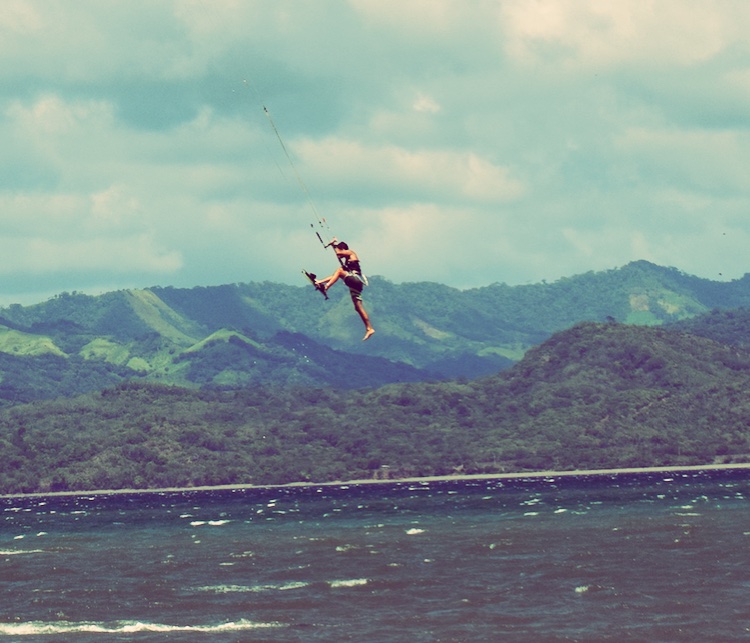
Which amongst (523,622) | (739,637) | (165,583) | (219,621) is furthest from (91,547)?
(739,637)

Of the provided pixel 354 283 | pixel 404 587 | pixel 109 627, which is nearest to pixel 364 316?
pixel 354 283

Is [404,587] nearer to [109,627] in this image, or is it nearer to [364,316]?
[109,627]

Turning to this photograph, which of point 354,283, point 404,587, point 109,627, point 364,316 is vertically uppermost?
point 354,283

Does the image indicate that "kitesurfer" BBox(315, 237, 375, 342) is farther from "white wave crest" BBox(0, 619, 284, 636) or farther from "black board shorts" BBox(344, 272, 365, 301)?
"white wave crest" BBox(0, 619, 284, 636)

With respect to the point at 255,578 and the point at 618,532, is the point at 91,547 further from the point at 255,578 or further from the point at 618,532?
the point at 618,532

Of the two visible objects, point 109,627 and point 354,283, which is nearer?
point 354,283

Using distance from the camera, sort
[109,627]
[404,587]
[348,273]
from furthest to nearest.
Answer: [404,587]
[109,627]
[348,273]

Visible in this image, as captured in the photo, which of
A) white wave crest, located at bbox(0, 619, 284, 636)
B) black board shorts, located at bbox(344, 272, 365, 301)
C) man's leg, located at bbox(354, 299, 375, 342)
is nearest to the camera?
man's leg, located at bbox(354, 299, 375, 342)

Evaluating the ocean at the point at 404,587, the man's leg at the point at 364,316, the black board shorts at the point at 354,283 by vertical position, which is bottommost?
the ocean at the point at 404,587

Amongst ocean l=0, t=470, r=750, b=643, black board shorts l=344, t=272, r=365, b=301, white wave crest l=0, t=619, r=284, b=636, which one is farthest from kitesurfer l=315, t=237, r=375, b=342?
white wave crest l=0, t=619, r=284, b=636

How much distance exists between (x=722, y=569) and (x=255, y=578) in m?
50.2

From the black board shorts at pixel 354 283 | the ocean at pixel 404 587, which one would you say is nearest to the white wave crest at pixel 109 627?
the ocean at pixel 404 587

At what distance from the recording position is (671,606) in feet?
359

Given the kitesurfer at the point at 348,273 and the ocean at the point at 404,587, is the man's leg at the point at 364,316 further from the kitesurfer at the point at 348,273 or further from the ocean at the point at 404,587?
the ocean at the point at 404,587
